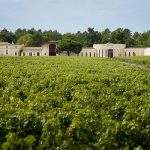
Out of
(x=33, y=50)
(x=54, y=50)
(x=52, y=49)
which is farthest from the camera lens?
(x=54, y=50)

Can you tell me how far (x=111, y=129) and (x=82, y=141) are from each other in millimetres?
707

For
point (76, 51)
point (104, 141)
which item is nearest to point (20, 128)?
point (104, 141)

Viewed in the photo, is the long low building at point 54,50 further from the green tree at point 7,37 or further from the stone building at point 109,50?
the green tree at point 7,37

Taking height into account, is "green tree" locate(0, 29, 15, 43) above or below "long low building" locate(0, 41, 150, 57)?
above

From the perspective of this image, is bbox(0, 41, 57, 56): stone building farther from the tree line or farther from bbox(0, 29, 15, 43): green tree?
bbox(0, 29, 15, 43): green tree

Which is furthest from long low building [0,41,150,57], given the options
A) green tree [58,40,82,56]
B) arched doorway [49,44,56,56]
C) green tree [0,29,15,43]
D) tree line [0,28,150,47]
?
green tree [0,29,15,43]

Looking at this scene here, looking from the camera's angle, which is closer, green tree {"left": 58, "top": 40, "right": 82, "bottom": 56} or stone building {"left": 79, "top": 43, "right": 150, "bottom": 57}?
green tree {"left": 58, "top": 40, "right": 82, "bottom": 56}

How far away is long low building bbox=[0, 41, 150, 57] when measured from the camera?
5138 inches

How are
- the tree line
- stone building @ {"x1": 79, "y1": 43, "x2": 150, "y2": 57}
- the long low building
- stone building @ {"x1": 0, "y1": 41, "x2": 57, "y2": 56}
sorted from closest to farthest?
stone building @ {"x1": 0, "y1": 41, "x2": 57, "y2": 56}, the long low building, stone building @ {"x1": 79, "y1": 43, "x2": 150, "y2": 57}, the tree line

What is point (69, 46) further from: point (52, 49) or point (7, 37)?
point (7, 37)

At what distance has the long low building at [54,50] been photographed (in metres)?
130

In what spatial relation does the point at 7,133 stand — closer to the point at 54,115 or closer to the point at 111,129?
the point at 54,115

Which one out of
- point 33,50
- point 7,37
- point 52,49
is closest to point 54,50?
point 52,49

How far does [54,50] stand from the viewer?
5177 inches
